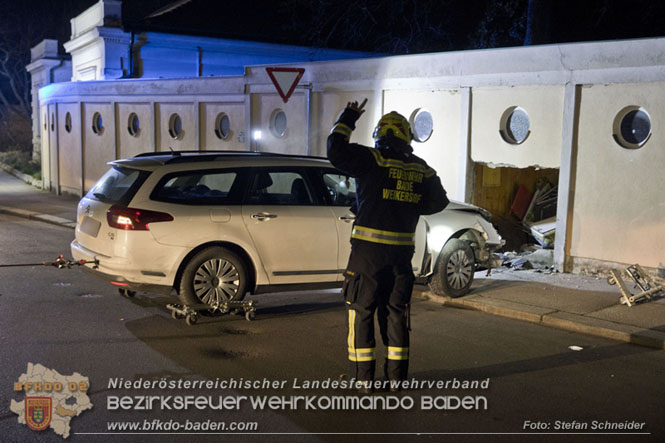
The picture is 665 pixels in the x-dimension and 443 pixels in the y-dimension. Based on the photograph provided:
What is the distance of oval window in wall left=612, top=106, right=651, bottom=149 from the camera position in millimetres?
9734

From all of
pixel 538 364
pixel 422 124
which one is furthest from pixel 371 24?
pixel 538 364

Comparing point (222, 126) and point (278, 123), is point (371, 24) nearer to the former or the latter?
point (222, 126)

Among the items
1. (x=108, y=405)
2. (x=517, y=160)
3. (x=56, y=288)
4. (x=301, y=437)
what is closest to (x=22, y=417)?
(x=108, y=405)

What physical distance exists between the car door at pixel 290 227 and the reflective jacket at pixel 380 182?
2294 millimetres

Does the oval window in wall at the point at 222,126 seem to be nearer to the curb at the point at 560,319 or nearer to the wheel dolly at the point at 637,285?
the curb at the point at 560,319

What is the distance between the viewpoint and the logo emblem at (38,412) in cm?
492

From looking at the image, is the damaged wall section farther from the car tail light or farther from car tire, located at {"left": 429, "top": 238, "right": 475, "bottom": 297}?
the car tail light

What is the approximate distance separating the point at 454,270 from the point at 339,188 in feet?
5.96

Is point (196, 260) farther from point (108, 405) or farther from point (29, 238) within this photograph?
point (29, 238)

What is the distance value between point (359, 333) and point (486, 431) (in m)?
1.13

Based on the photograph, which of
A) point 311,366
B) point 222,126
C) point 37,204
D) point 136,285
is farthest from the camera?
point 37,204

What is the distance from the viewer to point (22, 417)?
500cm

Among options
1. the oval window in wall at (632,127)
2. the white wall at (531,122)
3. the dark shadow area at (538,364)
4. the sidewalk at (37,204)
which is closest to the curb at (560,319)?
the dark shadow area at (538,364)

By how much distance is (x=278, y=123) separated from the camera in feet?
51.1
